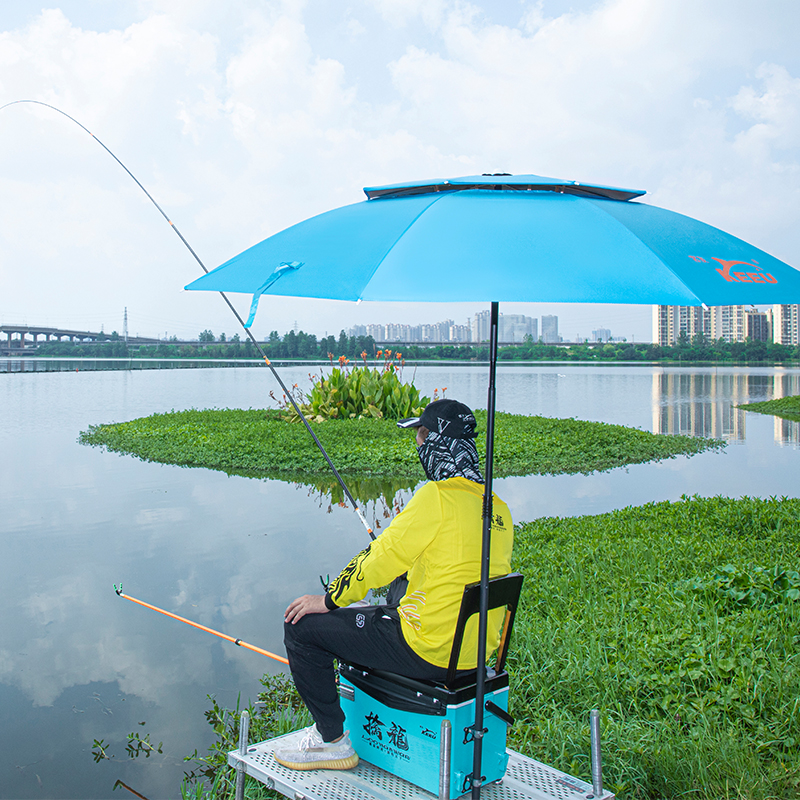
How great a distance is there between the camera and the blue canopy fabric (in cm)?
230

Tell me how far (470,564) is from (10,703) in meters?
2.73

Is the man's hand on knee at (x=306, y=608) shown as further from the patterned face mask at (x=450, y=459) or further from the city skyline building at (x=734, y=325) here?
the city skyline building at (x=734, y=325)

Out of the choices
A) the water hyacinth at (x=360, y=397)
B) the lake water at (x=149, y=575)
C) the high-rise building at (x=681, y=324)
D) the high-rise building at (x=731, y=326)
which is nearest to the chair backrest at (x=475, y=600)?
the lake water at (x=149, y=575)

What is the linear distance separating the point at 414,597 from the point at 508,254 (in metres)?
1.17

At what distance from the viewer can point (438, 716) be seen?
8.34ft

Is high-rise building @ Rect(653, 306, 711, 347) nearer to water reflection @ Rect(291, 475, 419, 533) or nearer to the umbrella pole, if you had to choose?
water reflection @ Rect(291, 475, 419, 533)

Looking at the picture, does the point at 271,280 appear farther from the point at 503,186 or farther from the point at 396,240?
the point at 503,186

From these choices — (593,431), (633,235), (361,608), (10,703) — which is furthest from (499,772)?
(593,431)

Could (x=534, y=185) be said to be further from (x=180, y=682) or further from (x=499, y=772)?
(x=180, y=682)

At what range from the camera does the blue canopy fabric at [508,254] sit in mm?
2301

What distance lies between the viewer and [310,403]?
16.5 metres

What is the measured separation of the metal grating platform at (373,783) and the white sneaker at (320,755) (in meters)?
0.02

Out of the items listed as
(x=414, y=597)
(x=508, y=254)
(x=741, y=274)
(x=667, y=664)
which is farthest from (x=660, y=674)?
(x=508, y=254)

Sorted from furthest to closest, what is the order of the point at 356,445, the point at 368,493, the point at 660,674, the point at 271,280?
the point at 356,445 < the point at 368,493 < the point at 660,674 < the point at 271,280
